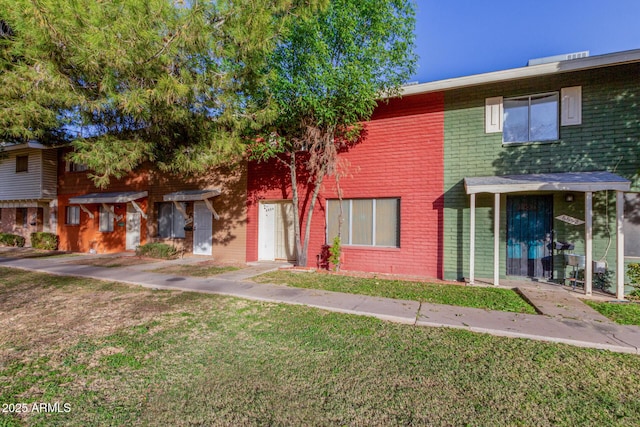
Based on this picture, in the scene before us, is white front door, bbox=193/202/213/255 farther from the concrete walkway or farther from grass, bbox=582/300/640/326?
grass, bbox=582/300/640/326

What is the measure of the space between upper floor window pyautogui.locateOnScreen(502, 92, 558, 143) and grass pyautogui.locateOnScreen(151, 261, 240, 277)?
8.78 metres

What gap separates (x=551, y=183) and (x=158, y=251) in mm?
12396

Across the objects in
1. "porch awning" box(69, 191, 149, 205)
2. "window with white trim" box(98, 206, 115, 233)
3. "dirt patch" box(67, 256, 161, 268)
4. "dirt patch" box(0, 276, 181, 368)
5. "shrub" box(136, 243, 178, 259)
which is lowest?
"dirt patch" box(67, 256, 161, 268)

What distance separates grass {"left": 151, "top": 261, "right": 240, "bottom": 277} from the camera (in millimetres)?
8679

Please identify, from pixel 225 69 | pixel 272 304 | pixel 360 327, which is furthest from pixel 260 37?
pixel 360 327

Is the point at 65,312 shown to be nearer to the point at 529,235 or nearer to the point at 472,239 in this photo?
the point at 472,239

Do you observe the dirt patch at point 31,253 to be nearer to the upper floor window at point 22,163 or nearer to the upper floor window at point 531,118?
the upper floor window at point 22,163

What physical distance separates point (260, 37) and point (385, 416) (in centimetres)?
677

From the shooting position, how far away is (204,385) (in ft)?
9.75

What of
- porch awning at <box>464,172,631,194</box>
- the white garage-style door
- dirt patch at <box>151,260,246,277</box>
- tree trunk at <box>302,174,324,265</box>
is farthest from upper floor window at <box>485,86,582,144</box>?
dirt patch at <box>151,260,246,277</box>

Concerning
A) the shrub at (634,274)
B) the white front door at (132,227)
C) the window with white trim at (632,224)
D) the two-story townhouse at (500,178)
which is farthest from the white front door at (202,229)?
the window with white trim at (632,224)

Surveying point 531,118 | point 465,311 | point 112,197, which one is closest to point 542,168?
point 531,118

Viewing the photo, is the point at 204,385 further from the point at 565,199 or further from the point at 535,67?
the point at 535,67

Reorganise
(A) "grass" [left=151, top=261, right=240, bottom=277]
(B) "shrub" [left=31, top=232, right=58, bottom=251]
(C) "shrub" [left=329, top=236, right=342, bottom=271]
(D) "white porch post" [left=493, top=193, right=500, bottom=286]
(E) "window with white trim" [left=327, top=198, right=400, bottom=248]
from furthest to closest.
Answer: (B) "shrub" [left=31, top=232, right=58, bottom=251]
(E) "window with white trim" [left=327, top=198, right=400, bottom=248]
(C) "shrub" [left=329, top=236, right=342, bottom=271]
(A) "grass" [left=151, top=261, right=240, bottom=277]
(D) "white porch post" [left=493, top=193, right=500, bottom=286]
